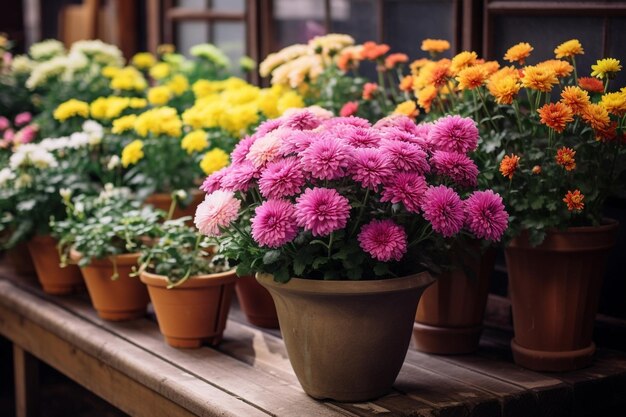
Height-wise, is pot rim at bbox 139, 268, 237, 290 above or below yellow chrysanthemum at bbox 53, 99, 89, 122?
below

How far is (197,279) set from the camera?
264 cm

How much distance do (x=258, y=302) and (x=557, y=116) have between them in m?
1.10

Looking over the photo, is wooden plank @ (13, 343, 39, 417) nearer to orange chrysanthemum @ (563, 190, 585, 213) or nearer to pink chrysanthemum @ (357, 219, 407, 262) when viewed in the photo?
pink chrysanthemum @ (357, 219, 407, 262)

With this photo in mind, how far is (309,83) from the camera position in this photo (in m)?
3.11

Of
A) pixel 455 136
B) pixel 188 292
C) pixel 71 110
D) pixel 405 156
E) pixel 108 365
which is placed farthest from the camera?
pixel 71 110

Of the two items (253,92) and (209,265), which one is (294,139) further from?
(253,92)

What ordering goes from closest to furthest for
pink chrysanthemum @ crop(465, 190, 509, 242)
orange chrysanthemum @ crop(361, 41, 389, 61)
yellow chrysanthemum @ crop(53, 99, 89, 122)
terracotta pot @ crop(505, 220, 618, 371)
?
pink chrysanthemum @ crop(465, 190, 509, 242) → terracotta pot @ crop(505, 220, 618, 371) → orange chrysanthemum @ crop(361, 41, 389, 61) → yellow chrysanthemum @ crop(53, 99, 89, 122)

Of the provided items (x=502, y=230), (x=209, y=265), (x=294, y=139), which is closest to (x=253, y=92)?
(x=209, y=265)

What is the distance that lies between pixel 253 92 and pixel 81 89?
1.08 metres

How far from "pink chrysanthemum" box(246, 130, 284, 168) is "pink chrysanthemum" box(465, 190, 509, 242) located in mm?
426

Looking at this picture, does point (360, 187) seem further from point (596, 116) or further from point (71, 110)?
point (71, 110)

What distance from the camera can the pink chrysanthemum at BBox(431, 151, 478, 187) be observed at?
7.04 feet

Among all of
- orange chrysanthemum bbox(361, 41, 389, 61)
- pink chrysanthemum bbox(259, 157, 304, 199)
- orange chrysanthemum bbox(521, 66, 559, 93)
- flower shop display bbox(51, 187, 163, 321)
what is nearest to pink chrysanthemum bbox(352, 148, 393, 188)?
pink chrysanthemum bbox(259, 157, 304, 199)

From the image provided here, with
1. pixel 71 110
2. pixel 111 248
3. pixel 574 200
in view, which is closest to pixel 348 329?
pixel 574 200
